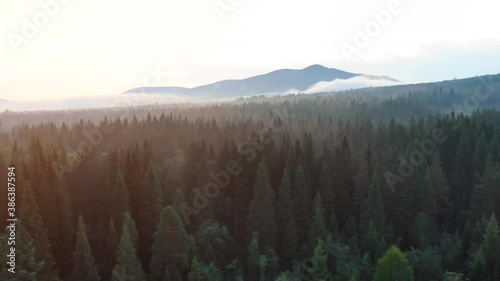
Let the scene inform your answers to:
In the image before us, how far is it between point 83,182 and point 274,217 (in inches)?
1372

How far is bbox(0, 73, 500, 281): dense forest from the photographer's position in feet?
186

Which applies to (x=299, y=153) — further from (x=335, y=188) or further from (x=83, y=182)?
(x=83, y=182)

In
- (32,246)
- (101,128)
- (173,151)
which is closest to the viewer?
(32,246)

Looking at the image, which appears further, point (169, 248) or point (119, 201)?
point (119, 201)

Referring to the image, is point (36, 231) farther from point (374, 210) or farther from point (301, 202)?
point (374, 210)

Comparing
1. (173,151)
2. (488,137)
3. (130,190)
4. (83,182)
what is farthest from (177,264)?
(488,137)

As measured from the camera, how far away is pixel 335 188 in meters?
83.4

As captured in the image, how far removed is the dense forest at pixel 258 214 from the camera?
5656cm

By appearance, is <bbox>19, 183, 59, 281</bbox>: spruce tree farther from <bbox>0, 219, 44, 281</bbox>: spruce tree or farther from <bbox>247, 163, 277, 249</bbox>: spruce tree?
<bbox>247, 163, 277, 249</bbox>: spruce tree

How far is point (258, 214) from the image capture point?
70688 mm
